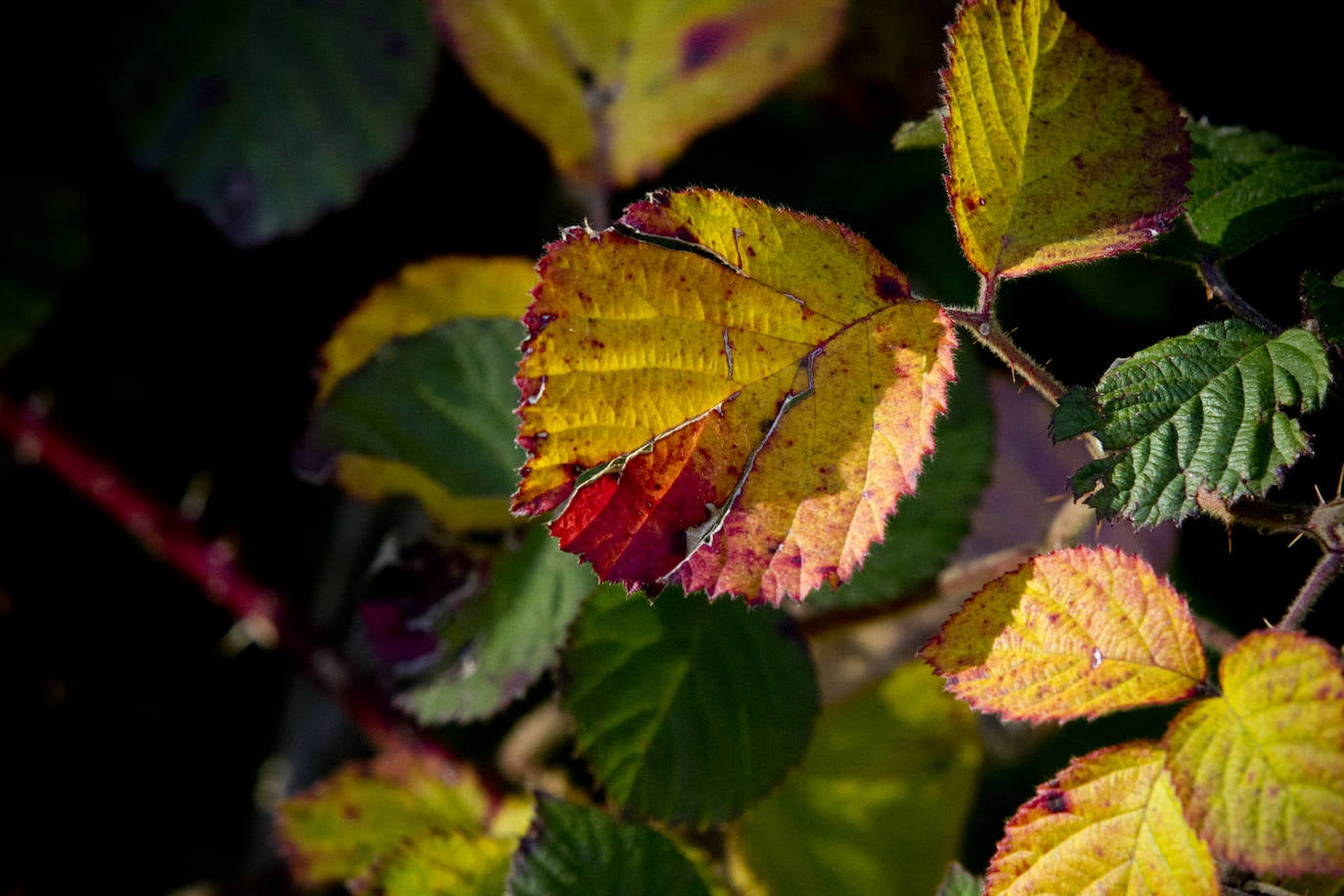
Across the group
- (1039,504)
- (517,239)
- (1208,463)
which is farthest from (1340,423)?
(517,239)

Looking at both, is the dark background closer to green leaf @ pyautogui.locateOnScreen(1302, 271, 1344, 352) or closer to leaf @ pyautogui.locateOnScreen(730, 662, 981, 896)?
leaf @ pyautogui.locateOnScreen(730, 662, 981, 896)

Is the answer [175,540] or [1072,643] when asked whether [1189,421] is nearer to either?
[1072,643]

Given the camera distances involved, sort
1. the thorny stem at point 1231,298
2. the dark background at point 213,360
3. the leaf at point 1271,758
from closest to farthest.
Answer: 1. the leaf at point 1271,758
2. the thorny stem at point 1231,298
3. the dark background at point 213,360

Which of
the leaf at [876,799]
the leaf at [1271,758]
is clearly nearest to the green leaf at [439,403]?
the leaf at [876,799]

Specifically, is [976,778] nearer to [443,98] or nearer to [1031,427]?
[1031,427]

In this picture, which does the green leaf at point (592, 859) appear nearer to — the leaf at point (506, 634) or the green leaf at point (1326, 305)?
the leaf at point (506, 634)

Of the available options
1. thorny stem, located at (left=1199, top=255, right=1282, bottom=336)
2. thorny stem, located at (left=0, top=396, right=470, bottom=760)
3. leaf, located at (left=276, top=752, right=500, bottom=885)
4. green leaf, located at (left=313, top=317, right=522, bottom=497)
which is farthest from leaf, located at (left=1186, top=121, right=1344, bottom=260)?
thorny stem, located at (left=0, top=396, right=470, bottom=760)


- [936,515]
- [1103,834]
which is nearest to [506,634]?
[936,515]
